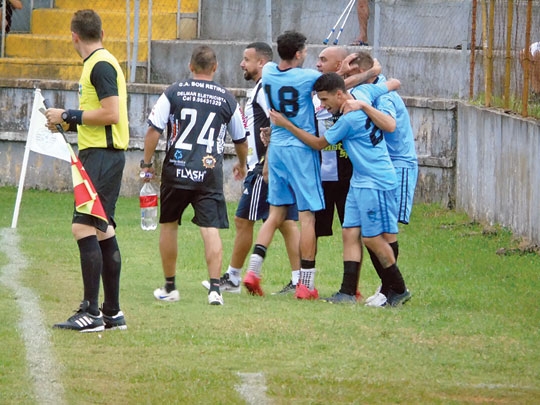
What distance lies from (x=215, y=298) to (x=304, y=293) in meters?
0.86

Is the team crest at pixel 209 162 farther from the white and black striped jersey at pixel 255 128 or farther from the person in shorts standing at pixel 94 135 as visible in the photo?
the person in shorts standing at pixel 94 135

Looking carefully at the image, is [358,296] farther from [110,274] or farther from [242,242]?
[110,274]

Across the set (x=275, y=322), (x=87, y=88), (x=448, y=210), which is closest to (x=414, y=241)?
(x=448, y=210)

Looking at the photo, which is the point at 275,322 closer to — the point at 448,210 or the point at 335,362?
the point at 335,362

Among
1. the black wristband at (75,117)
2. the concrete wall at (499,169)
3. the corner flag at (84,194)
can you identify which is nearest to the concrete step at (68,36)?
the concrete wall at (499,169)

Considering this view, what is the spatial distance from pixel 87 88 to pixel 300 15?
13.6 m

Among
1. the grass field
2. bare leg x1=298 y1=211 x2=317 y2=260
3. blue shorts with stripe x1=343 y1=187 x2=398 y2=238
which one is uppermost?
blue shorts with stripe x1=343 y1=187 x2=398 y2=238

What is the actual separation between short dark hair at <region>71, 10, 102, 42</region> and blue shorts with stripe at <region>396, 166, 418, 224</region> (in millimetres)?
3057

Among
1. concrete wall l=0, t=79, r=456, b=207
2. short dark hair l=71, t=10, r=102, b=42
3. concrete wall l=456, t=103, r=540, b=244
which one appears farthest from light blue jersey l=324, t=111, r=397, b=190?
concrete wall l=0, t=79, r=456, b=207

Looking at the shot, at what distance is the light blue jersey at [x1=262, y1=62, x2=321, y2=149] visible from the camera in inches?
412

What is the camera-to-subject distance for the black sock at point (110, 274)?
875 cm

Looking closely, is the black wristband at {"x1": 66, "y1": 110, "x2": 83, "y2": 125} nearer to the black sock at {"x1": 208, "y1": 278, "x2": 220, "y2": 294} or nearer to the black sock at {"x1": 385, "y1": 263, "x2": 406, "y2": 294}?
the black sock at {"x1": 208, "y1": 278, "x2": 220, "y2": 294}

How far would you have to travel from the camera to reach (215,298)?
32.6 feet

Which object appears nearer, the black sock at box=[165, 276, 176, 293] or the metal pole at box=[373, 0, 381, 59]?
the black sock at box=[165, 276, 176, 293]
